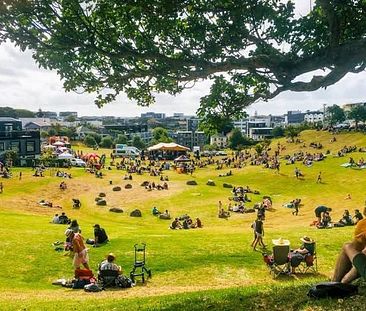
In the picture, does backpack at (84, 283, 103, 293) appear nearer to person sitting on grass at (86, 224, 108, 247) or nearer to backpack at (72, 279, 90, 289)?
backpack at (72, 279, 90, 289)

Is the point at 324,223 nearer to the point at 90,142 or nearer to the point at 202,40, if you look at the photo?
the point at 202,40

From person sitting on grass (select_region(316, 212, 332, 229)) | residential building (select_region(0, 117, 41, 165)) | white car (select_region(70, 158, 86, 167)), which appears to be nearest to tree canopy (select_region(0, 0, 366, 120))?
person sitting on grass (select_region(316, 212, 332, 229))

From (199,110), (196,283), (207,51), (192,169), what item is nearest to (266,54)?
(207,51)

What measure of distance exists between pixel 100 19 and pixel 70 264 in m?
14.4

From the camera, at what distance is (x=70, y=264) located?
24359 millimetres

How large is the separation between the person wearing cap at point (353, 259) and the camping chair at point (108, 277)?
10467 mm

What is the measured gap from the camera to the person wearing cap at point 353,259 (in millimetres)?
11109

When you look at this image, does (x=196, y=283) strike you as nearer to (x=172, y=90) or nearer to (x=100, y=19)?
(x=172, y=90)

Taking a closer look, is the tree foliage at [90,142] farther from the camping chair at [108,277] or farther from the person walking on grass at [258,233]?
the camping chair at [108,277]

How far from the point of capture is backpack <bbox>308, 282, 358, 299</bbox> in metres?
11.5

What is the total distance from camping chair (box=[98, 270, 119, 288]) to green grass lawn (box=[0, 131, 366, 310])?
62 centimetres

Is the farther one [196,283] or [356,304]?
[196,283]

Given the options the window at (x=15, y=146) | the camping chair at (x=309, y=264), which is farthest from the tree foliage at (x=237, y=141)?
the camping chair at (x=309, y=264)

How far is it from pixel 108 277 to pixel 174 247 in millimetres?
7460
